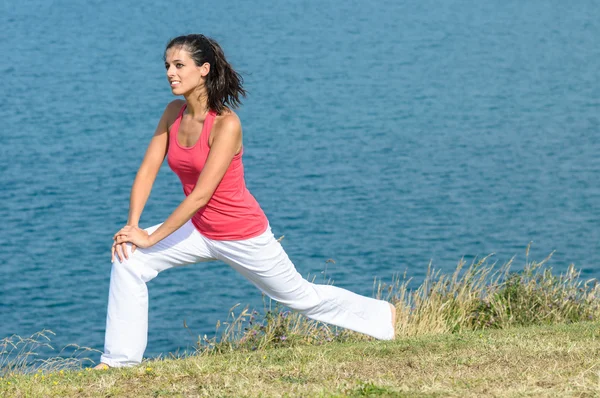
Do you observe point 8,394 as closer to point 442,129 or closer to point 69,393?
point 69,393

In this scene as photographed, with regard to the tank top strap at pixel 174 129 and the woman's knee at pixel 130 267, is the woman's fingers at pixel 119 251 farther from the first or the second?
the tank top strap at pixel 174 129

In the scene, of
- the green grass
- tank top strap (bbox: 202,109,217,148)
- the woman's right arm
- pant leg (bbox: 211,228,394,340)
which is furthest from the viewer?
the woman's right arm

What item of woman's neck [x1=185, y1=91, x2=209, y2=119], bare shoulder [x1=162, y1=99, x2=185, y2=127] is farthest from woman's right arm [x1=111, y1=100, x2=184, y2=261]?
woman's neck [x1=185, y1=91, x2=209, y2=119]

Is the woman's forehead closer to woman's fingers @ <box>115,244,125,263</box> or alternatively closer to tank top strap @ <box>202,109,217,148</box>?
tank top strap @ <box>202,109,217,148</box>

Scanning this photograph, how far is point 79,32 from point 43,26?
1754mm

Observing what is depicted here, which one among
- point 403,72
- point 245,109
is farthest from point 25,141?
point 403,72

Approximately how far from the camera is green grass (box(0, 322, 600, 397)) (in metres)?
4.95

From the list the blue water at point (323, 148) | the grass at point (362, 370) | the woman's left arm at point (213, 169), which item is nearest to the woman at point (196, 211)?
the woman's left arm at point (213, 169)

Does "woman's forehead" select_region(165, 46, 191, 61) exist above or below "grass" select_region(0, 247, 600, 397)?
above

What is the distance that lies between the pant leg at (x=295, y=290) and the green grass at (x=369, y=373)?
0.81ft

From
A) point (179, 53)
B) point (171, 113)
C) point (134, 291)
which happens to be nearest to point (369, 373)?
point (134, 291)

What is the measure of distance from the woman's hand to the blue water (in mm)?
3599

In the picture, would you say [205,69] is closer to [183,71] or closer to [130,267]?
[183,71]

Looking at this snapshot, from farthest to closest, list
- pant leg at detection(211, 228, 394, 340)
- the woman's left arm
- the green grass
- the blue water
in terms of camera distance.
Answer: the blue water → pant leg at detection(211, 228, 394, 340) → the woman's left arm → the green grass
